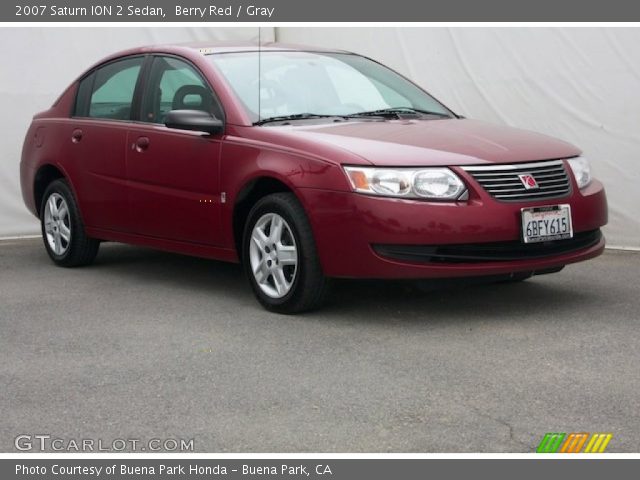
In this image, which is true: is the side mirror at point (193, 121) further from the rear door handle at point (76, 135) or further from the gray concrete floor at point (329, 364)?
the rear door handle at point (76, 135)

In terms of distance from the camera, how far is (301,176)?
6926 millimetres

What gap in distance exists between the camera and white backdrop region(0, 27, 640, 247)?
973 cm

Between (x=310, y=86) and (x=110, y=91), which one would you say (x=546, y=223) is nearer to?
(x=310, y=86)

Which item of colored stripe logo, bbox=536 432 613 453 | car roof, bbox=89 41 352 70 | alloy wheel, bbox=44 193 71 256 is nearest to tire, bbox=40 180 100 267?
alloy wheel, bbox=44 193 71 256

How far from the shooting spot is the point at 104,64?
905cm

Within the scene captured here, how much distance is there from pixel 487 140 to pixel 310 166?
1053 millimetres

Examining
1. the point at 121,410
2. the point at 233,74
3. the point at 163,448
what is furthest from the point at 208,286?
the point at 163,448

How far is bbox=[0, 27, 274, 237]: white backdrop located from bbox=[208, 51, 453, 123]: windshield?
12.6 feet

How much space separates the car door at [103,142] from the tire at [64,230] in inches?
5.7

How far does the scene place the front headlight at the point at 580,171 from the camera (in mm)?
7211

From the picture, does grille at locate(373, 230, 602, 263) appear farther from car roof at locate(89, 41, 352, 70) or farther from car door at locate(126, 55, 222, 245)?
car roof at locate(89, 41, 352, 70)

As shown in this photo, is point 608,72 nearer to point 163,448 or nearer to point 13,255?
point 13,255

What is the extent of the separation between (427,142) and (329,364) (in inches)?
63.7

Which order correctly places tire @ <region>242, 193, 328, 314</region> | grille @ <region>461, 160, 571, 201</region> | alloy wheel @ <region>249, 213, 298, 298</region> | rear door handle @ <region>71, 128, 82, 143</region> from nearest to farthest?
grille @ <region>461, 160, 571, 201</region>
tire @ <region>242, 193, 328, 314</region>
alloy wheel @ <region>249, 213, 298, 298</region>
rear door handle @ <region>71, 128, 82, 143</region>
